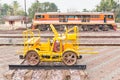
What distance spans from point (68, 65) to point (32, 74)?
1571 mm

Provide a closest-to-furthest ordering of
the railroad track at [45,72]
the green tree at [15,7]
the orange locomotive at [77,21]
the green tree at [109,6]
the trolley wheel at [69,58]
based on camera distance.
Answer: the railroad track at [45,72]
the trolley wheel at [69,58]
the orange locomotive at [77,21]
the green tree at [109,6]
the green tree at [15,7]

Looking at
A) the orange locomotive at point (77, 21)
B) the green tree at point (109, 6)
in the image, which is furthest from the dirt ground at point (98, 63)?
the green tree at point (109, 6)

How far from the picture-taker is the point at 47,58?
11297mm

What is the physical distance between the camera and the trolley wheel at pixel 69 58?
11.1 metres

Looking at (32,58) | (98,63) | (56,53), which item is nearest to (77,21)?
(98,63)

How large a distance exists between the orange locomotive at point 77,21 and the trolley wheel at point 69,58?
2749 centimetres

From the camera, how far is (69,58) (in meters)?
11.1

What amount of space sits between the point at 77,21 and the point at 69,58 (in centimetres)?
2806

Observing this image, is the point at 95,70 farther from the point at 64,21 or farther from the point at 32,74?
the point at 64,21

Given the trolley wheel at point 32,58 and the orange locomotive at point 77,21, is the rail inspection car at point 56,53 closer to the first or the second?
the trolley wheel at point 32,58

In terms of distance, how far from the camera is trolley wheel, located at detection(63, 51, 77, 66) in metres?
11.1

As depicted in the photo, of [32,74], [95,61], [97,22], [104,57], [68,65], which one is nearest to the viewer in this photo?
[32,74]

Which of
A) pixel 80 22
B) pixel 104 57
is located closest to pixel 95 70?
pixel 104 57

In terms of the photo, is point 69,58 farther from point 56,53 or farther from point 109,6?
point 109,6
